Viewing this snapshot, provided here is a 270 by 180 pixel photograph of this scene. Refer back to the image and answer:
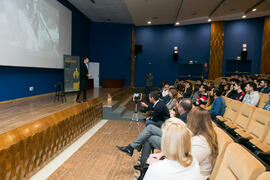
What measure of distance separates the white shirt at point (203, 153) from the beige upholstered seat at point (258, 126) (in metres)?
1.07

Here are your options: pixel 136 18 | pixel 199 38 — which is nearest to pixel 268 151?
pixel 136 18

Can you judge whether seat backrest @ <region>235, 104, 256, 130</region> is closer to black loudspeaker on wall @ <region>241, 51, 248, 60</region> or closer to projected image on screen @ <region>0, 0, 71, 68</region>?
projected image on screen @ <region>0, 0, 71, 68</region>

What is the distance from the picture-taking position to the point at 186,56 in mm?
12375

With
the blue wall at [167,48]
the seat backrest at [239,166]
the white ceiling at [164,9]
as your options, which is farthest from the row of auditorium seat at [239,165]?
the blue wall at [167,48]

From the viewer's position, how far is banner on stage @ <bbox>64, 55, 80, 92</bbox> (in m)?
8.69

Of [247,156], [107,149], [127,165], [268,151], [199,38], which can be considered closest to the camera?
[247,156]

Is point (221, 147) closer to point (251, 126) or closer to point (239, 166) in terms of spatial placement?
point (239, 166)

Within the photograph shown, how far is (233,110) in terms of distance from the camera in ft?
11.2

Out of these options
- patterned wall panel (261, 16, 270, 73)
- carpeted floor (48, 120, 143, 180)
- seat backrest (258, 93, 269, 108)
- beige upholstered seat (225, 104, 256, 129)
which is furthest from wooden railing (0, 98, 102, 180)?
patterned wall panel (261, 16, 270, 73)

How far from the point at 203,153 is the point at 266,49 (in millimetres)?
11812

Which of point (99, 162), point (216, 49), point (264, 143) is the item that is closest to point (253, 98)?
point (264, 143)

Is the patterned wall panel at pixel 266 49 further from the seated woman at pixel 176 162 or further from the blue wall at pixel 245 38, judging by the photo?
the seated woman at pixel 176 162

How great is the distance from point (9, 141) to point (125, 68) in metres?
11.0

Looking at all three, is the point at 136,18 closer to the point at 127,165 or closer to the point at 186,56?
the point at 186,56
